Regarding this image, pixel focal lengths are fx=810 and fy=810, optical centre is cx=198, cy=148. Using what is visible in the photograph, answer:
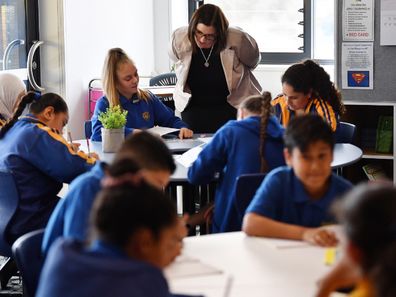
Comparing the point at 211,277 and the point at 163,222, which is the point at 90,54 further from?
the point at 163,222

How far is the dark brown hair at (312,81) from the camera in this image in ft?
13.9

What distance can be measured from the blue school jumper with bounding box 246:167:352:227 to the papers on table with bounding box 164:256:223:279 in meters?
0.40

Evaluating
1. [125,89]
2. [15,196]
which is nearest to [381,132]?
[125,89]

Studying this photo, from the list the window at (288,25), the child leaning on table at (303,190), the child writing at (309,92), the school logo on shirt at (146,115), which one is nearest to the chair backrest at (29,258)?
the child leaning on table at (303,190)

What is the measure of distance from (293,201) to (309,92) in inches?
66.3

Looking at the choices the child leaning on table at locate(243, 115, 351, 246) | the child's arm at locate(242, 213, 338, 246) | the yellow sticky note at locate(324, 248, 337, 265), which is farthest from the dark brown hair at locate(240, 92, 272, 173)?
the yellow sticky note at locate(324, 248, 337, 265)

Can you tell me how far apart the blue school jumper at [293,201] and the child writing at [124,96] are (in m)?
1.89

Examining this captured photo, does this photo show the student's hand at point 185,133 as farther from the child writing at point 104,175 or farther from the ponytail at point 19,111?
the child writing at point 104,175

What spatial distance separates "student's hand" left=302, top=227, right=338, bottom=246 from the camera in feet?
8.07

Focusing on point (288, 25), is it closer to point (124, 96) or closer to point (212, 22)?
point (212, 22)

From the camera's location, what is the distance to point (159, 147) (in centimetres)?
235

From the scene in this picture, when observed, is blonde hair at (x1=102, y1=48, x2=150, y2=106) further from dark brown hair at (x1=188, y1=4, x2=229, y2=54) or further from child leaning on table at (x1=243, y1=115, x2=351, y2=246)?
child leaning on table at (x1=243, y1=115, x2=351, y2=246)

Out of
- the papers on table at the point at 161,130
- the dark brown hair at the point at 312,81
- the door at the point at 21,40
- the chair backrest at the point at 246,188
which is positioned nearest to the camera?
the chair backrest at the point at 246,188

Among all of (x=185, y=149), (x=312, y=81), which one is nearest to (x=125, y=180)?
(x=185, y=149)
